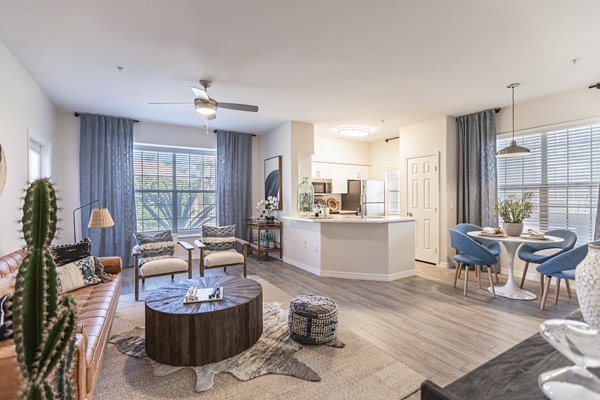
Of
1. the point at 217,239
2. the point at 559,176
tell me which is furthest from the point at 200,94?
the point at 559,176

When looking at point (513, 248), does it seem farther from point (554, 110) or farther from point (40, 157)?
point (40, 157)

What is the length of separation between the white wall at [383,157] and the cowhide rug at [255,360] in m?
5.34

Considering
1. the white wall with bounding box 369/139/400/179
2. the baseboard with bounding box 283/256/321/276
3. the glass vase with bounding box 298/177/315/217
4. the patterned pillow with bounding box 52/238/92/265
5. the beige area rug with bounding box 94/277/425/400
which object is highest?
the white wall with bounding box 369/139/400/179

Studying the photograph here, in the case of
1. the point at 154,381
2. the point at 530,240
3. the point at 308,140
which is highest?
the point at 308,140

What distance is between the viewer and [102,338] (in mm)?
2000

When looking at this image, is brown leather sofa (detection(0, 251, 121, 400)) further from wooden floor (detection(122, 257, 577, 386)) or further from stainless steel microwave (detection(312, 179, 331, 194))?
stainless steel microwave (detection(312, 179, 331, 194))

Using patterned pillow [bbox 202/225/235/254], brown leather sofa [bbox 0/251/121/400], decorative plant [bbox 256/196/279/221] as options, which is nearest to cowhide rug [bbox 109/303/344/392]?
brown leather sofa [bbox 0/251/121/400]

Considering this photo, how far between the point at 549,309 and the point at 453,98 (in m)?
2.91

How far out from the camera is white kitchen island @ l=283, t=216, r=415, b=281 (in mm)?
4363

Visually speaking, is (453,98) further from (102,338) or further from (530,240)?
(102,338)

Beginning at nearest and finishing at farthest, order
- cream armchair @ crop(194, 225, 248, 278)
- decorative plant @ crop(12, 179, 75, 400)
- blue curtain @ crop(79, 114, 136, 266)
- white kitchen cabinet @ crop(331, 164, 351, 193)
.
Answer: decorative plant @ crop(12, 179, 75, 400), cream armchair @ crop(194, 225, 248, 278), blue curtain @ crop(79, 114, 136, 266), white kitchen cabinet @ crop(331, 164, 351, 193)

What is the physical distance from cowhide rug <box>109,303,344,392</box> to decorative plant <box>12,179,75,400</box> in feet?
4.26

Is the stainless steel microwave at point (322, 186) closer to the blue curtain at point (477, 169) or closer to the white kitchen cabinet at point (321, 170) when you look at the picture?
the white kitchen cabinet at point (321, 170)

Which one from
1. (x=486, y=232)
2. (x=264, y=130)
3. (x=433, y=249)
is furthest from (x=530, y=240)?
(x=264, y=130)
